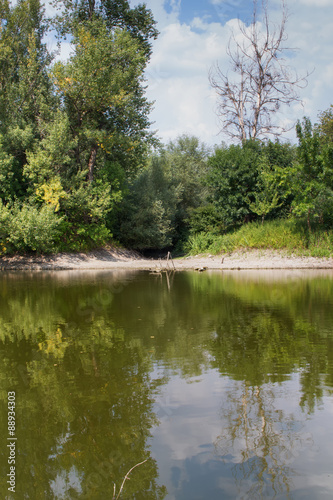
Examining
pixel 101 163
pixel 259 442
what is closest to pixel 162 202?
pixel 101 163

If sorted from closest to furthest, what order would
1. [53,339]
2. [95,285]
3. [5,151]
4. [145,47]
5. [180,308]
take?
[53,339]
[180,308]
[95,285]
[5,151]
[145,47]

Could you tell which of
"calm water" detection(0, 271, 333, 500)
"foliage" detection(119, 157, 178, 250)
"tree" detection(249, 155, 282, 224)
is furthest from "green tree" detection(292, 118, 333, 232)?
"calm water" detection(0, 271, 333, 500)

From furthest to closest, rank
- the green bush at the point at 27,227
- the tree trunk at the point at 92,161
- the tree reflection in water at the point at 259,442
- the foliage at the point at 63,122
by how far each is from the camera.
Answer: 1. the tree trunk at the point at 92,161
2. the foliage at the point at 63,122
3. the green bush at the point at 27,227
4. the tree reflection in water at the point at 259,442

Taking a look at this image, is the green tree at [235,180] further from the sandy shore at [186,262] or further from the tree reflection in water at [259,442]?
the tree reflection in water at [259,442]

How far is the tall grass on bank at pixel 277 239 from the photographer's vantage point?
25500 mm

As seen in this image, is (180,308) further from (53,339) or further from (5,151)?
(5,151)

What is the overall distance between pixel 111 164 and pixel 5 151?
24.3 ft

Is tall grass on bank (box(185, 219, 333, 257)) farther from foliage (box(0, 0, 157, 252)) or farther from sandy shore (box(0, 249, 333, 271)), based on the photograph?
foliage (box(0, 0, 157, 252))

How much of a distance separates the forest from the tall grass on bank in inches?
2.8

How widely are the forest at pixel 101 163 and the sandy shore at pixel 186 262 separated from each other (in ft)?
2.63

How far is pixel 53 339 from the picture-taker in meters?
8.86

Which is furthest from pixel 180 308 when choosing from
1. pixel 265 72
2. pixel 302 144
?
pixel 265 72

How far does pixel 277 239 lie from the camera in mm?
26859

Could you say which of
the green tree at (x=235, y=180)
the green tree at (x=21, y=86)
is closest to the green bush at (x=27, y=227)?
the green tree at (x=21, y=86)
